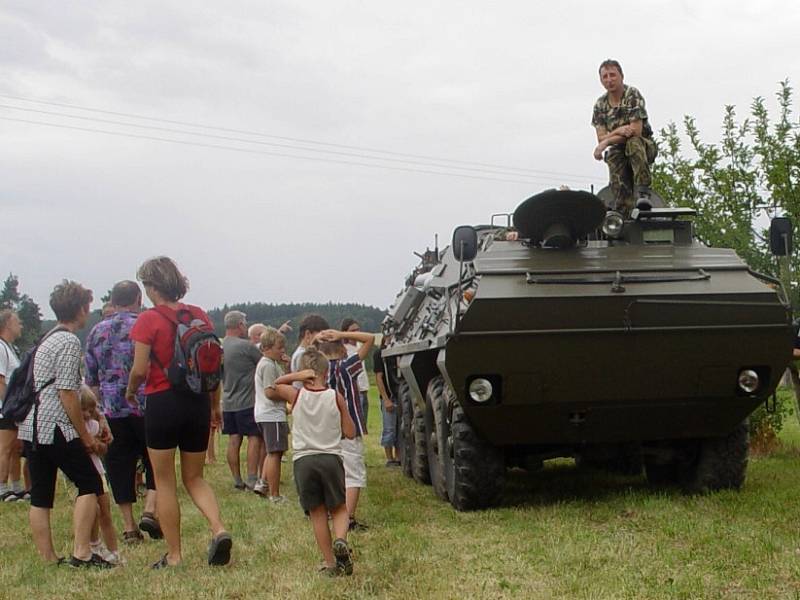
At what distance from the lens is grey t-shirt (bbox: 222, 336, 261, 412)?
33.8 feet

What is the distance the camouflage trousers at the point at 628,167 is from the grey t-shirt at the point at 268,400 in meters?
3.18

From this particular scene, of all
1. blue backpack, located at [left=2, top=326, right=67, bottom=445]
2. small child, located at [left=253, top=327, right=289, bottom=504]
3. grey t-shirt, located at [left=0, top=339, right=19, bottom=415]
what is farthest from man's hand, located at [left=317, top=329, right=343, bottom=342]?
grey t-shirt, located at [left=0, top=339, right=19, bottom=415]

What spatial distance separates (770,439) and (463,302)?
5538mm

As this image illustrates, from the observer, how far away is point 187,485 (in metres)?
6.42

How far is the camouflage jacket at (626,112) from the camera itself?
31.9ft

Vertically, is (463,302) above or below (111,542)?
above

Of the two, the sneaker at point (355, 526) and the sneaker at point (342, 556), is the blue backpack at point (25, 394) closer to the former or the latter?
the sneaker at point (342, 556)

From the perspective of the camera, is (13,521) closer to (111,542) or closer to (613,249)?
(111,542)

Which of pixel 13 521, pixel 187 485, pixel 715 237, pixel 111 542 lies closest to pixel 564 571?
pixel 187 485

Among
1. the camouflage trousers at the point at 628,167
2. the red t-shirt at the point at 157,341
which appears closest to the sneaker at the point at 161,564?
the red t-shirt at the point at 157,341

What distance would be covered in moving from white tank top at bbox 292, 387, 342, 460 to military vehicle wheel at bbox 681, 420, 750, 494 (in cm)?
331

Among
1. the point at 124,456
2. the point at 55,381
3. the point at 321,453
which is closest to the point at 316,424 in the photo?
the point at 321,453

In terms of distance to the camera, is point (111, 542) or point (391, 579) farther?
point (111, 542)

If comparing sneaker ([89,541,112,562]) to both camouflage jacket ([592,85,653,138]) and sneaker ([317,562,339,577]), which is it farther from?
camouflage jacket ([592,85,653,138])
